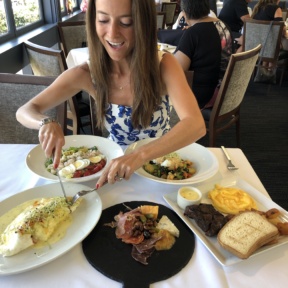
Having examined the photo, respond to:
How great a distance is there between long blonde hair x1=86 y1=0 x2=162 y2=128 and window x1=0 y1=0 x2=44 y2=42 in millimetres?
1890

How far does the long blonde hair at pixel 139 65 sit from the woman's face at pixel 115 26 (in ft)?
0.09

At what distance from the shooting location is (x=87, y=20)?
1282 mm

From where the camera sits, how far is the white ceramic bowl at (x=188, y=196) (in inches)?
35.4

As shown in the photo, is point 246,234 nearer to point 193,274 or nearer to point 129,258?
point 193,274

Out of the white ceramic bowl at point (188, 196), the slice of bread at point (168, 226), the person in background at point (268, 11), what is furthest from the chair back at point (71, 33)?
the slice of bread at point (168, 226)

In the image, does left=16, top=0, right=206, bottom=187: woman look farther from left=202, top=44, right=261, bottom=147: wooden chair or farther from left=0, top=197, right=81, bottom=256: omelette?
left=202, top=44, right=261, bottom=147: wooden chair

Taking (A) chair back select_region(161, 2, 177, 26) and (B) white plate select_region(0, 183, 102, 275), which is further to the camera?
(A) chair back select_region(161, 2, 177, 26)

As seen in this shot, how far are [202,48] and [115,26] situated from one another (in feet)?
4.29

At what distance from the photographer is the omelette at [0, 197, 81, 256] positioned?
2.41 ft

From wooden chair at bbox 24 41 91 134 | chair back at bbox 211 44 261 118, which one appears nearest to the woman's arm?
wooden chair at bbox 24 41 91 134

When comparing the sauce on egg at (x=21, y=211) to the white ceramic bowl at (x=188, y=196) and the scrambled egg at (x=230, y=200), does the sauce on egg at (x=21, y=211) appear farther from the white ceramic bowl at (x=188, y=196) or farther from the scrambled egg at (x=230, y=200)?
the scrambled egg at (x=230, y=200)

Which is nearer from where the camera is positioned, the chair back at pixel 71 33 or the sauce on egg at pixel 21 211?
the sauce on egg at pixel 21 211

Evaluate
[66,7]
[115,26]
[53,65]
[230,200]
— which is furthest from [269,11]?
[230,200]

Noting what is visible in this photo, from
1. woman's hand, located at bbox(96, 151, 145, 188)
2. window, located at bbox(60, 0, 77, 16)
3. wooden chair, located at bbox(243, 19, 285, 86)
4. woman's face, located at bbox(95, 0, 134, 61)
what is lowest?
wooden chair, located at bbox(243, 19, 285, 86)
